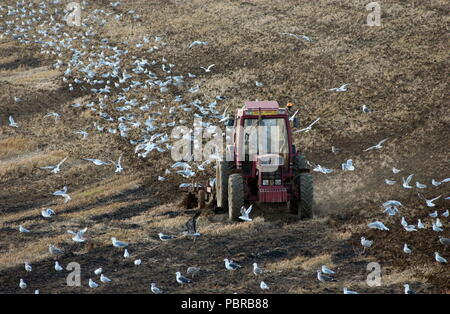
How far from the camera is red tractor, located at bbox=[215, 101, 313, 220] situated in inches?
598

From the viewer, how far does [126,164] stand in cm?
2377

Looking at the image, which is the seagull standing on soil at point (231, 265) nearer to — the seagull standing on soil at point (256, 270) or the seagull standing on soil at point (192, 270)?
the seagull standing on soil at point (256, 270)

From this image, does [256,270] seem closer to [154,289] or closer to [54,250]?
[154,289]

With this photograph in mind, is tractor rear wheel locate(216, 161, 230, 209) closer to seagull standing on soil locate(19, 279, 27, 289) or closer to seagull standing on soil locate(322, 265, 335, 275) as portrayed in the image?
seagull standing on soil locate(322, 265, 335, 275)

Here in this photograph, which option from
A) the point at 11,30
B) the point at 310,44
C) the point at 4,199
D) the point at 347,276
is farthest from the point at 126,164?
the point at 11,30

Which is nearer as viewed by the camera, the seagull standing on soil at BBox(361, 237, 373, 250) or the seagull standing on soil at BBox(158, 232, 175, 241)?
the seagull standing on soil at BBox(361, 237, 373, 250)

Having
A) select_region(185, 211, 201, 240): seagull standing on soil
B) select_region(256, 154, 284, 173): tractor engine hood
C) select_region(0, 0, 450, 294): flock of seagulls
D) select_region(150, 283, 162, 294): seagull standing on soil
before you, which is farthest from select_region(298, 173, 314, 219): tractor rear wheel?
select_region(150, 283, 162, 294): seagull standing on soil

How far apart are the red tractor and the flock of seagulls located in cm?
65

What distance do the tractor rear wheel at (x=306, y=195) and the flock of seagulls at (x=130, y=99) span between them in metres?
1.35

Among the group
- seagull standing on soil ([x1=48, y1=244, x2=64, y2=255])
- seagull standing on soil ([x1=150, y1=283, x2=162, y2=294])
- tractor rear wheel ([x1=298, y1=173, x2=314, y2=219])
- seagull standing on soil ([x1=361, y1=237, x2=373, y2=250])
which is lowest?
seagull standing on soil ([x1=150, y1=283, x2=162, y2=294])

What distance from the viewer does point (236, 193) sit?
596 inches

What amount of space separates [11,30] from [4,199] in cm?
3123

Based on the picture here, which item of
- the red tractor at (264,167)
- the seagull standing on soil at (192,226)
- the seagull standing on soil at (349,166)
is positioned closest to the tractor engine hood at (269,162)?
the red tractor at (264,167)

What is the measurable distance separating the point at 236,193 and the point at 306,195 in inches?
64.9
